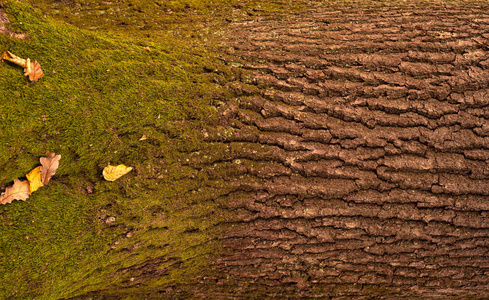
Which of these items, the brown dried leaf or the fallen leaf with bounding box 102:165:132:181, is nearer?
the brown dried leaf

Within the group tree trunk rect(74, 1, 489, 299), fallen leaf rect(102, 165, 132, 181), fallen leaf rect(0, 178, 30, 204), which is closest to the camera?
fallen leaf rect(0, 178, 30, 204)

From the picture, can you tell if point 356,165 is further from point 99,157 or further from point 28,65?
point 28,65

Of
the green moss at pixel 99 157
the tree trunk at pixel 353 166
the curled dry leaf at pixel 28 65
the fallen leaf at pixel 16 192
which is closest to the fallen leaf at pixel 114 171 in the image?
the green moss at pixel 99 157

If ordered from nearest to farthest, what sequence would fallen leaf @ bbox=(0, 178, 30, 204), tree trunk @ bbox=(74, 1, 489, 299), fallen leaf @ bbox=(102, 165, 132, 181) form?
fallen leaf @ bbox=(0, 178, 30, 204), fallen leaf @ bbox=(102, 165, 132, 181), tree trunk @ bbox=(74, 1, 489, 299)

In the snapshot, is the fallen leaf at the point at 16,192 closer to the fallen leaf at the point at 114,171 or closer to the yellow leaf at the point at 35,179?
the yellow leaf at the point at 35,179

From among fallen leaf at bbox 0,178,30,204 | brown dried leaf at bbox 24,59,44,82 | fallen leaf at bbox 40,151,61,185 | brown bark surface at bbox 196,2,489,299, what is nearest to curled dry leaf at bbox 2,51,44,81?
brown dried leaf at bbox 24,59,44,82

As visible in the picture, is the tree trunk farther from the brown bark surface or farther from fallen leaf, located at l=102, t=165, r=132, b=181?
fallen leaf, located at l=102, t=165, r=132, b=181
